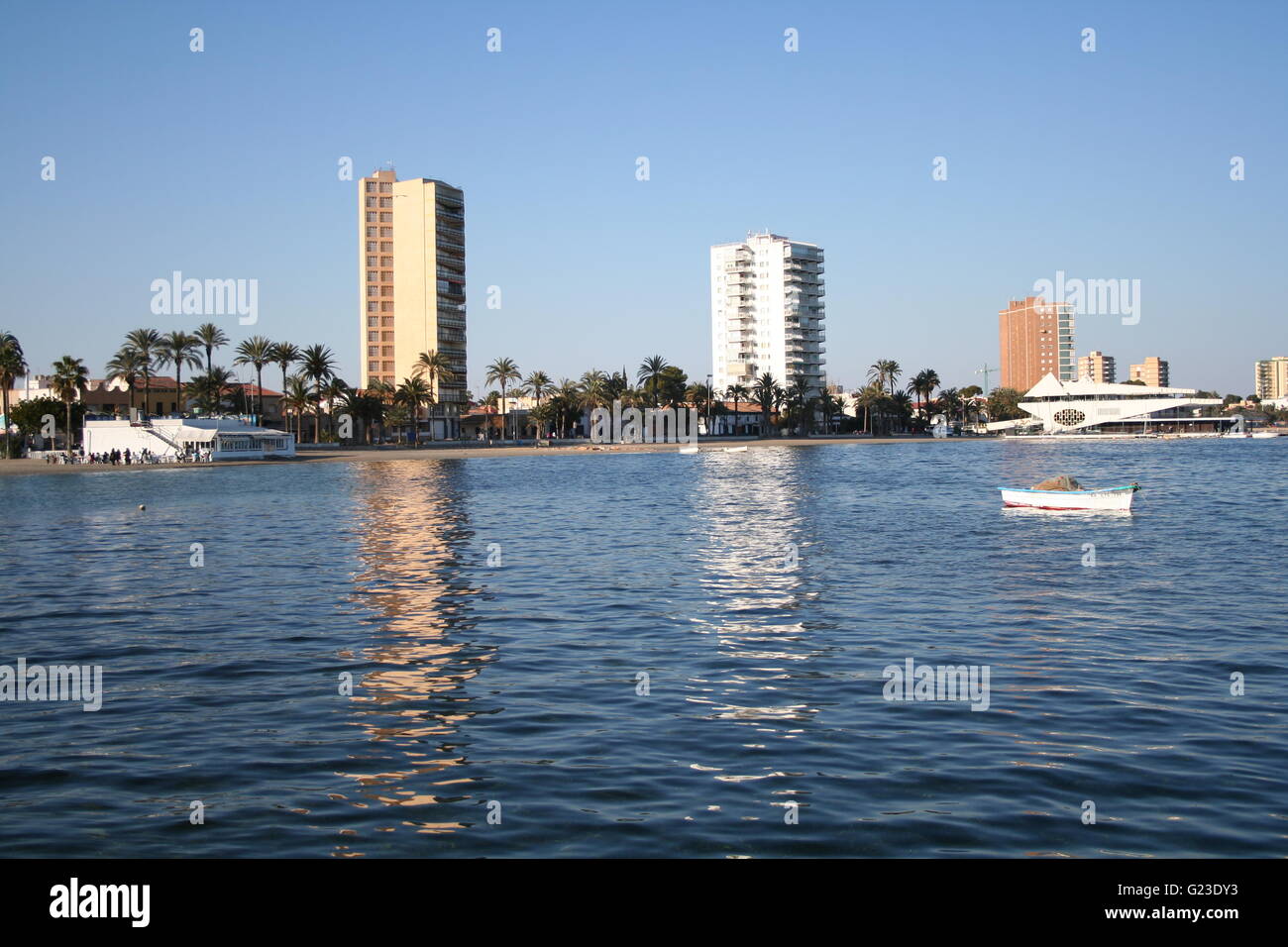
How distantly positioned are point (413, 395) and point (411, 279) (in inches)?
1289

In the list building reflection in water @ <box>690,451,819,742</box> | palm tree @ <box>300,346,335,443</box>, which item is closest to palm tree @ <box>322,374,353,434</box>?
palm tree @ <box>300,346,335,443</box>

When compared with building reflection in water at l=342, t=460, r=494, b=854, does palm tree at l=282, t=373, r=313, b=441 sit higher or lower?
higher

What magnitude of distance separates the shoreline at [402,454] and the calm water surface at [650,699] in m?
72.5

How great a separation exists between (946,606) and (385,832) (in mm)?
16126

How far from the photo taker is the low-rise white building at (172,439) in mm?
117500

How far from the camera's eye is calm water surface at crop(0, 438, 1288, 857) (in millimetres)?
10688

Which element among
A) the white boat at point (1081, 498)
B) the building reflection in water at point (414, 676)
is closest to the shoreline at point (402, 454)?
the building reflection in water at point (414, 676)

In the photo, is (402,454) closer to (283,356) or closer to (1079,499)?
(283,356)

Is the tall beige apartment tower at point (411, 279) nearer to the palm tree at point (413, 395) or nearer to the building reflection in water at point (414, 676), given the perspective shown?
the palm tree at point (413, 395)

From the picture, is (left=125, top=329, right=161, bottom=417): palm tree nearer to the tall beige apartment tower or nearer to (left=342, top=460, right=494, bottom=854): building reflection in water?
the tall beige apartment tower

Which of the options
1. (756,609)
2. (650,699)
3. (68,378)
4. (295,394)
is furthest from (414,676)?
(295,394)

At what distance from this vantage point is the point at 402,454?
462 ft

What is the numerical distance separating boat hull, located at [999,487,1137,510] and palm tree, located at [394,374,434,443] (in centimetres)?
12602

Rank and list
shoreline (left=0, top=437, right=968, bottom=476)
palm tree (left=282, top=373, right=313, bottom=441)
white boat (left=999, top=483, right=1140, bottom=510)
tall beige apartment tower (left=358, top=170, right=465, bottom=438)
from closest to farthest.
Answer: white boat (left=999, top=483, right=1140, bottom=510), shoreline (left=0, top=437, right=968, bottom=476), palm tree (left=282, top=373, right=313, bottom=441), tall beige apartment tower (left=358, top=170, right=465, bottom=438)
